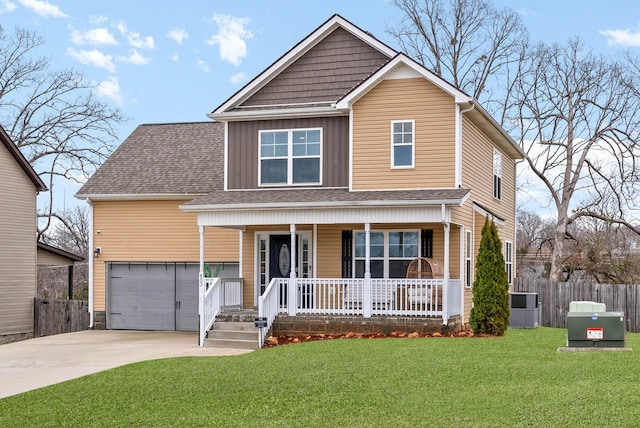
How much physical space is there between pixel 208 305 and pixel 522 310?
30.0ft

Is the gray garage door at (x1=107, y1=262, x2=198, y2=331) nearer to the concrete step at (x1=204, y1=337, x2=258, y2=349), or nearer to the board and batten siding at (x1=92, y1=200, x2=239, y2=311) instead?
the board and batten siding at (x1=92, y1=200, x2=239, y2=311)

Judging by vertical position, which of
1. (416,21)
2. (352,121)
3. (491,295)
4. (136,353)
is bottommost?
(136,353)

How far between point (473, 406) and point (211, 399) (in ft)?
12.3

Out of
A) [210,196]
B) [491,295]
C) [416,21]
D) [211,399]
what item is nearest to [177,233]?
[210,196]

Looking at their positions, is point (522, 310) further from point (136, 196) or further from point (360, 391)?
point (360, 391)

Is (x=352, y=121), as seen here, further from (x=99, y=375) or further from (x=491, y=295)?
(x=99, y=375)

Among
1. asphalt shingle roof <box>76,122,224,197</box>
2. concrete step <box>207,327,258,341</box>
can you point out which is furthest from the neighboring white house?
concrete step <box>207,327,258,341</box>

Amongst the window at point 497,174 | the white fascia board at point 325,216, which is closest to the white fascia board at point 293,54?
the white fascia board at point 325,216

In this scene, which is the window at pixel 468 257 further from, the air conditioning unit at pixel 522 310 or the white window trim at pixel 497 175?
the white window trim at pixel 497 175

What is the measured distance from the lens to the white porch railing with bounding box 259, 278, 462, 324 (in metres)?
19.0

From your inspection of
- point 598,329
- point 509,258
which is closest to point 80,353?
point 598,329

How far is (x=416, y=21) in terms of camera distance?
1491 inches

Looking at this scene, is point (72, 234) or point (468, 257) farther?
point (72, 234)

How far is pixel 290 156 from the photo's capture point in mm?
21969
